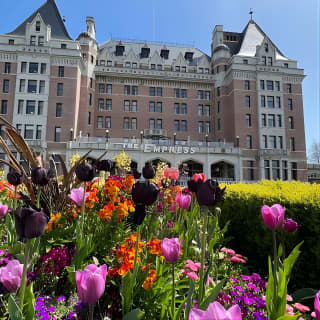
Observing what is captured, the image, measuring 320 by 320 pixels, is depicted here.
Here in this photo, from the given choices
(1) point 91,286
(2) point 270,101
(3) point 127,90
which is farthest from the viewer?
(3) point 127,90

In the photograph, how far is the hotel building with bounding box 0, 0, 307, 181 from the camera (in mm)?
27766

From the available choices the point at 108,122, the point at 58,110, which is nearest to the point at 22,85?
the point at 58,110

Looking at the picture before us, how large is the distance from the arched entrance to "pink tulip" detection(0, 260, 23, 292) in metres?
30.7

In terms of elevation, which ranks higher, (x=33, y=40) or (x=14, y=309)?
(x=33, y=40)

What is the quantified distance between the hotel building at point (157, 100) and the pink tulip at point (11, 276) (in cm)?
2508

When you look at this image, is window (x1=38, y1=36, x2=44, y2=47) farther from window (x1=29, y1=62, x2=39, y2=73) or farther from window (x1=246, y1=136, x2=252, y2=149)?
window (x1=246, y1=136, x2=252, y2=149)

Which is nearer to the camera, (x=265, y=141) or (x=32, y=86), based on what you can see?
(x=32, y=86)

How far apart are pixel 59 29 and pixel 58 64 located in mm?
6518

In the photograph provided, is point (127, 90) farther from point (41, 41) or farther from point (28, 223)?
point (28, 223)

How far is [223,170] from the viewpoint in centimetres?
3241

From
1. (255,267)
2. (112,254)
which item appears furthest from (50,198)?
(255,267)

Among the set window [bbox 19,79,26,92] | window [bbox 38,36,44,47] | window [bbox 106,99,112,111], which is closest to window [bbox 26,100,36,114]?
window [bbox 19,79,26,92]

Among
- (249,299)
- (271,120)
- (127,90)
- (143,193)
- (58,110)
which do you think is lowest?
(249,299)

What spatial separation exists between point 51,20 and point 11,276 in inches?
1545
